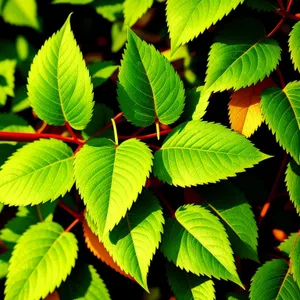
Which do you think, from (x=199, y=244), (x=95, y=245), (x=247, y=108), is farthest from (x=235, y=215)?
(x=95, y=245)

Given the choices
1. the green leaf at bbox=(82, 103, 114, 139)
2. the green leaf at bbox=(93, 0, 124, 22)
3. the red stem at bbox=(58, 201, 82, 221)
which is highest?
the green leaf at bbox=(93, 0, 124, 22)

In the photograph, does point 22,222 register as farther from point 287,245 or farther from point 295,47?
point 295,47

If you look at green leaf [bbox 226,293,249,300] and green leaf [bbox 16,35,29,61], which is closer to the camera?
green leaf [bbox 226,293,249,300]

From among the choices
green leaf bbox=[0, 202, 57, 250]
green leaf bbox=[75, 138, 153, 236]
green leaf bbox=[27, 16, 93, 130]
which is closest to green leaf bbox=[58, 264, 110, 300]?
green leaf bbox=[0, 202, 57, 250]

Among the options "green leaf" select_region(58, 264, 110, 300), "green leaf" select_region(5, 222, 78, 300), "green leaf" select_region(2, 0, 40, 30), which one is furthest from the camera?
"green leaf" select_region(2, 0, 40, 30)

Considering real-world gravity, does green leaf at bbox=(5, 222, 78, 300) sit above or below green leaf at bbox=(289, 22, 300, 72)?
below

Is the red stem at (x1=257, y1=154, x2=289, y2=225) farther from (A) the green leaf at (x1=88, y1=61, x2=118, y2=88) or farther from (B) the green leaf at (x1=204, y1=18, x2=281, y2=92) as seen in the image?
(A) the green leaf at (x1=88, y1=61, x2=118, y2=88)
